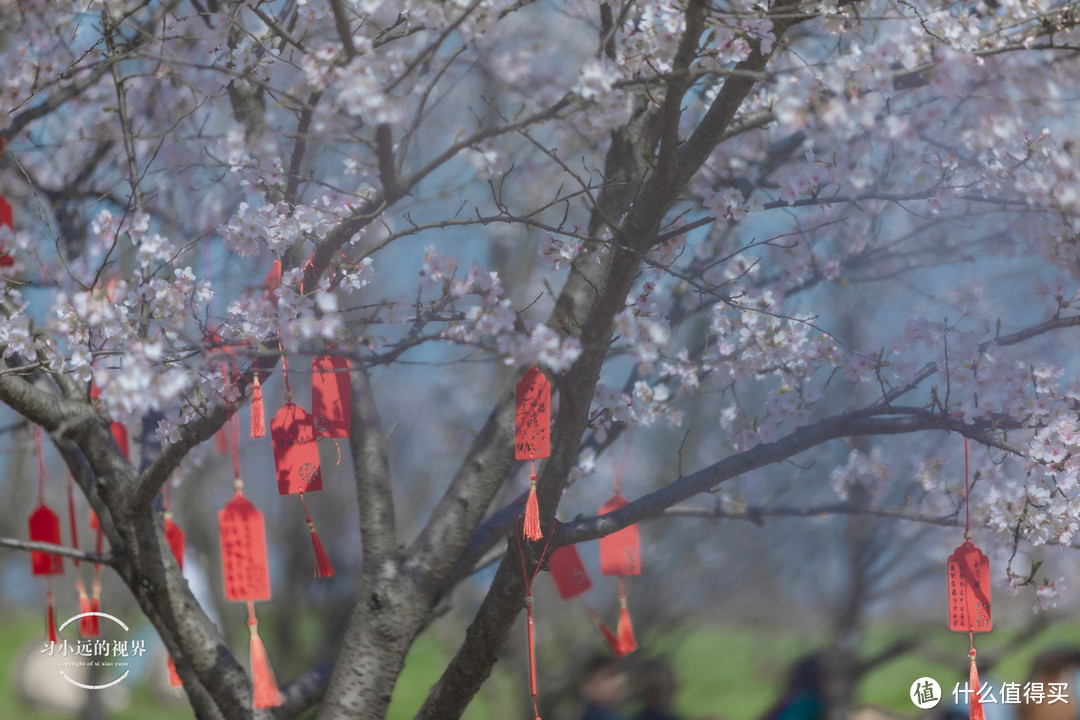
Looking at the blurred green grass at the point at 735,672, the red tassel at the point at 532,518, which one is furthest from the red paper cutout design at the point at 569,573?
the blurred green grass at the point at 735,672

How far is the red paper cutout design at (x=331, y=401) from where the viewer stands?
1756 mm

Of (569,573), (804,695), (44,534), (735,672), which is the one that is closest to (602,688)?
(804,695)

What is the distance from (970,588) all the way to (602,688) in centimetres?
248

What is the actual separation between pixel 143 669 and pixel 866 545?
4.46 m

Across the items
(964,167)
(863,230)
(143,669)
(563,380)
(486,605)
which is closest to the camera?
(563,380)

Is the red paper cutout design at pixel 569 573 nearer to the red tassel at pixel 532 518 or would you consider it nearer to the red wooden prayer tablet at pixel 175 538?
the red tassel at pixel 532 518

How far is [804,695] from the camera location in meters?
4.32

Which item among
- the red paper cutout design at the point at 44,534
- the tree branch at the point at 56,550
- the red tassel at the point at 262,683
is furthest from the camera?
the red paper cutout design at the point at 44,534

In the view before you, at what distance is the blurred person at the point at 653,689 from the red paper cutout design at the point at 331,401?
9.27 ft

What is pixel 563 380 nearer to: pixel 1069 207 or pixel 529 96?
pixel 1069 207

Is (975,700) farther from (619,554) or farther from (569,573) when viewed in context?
(569,573)

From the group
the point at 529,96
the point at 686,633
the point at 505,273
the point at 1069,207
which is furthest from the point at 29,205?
the point at 686,633

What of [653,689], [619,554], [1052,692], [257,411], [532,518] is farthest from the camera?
[653,689]

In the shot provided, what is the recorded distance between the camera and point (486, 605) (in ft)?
5.98
